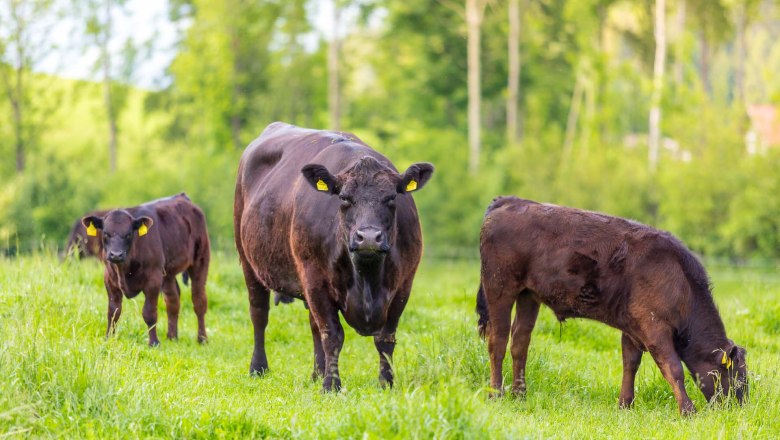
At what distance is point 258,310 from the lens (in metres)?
9.63

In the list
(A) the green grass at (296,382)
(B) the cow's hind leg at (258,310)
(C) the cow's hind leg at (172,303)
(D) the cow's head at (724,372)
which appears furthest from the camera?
(C) the cow's hind leg at (172,303)

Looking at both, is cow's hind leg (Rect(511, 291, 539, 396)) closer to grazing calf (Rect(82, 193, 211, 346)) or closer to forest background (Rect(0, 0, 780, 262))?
grazing calf (Rect(82, 193, 211, 346))

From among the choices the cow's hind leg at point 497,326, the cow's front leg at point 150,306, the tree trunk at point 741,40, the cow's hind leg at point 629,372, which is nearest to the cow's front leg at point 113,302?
the cow's front leg at point 150,306

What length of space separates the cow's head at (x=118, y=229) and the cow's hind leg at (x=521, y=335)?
432 cm

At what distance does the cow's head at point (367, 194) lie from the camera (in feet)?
23.9

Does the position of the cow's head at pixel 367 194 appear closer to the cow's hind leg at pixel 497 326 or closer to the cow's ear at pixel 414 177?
the cow's ear at pixel 414 177

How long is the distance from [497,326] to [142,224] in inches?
173

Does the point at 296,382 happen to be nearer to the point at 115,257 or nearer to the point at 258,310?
the point at 258,310

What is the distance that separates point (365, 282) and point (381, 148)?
41747 millimetres

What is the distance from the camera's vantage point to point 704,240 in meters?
35.6

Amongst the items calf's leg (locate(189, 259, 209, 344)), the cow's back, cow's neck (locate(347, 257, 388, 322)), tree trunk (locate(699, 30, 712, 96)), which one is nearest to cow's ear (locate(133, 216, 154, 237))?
the cow's back

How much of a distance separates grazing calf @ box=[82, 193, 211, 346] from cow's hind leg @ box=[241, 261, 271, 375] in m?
1.09

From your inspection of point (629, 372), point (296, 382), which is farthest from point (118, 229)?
point (629, 372)

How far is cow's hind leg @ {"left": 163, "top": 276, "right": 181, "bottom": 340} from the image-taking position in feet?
35.5
